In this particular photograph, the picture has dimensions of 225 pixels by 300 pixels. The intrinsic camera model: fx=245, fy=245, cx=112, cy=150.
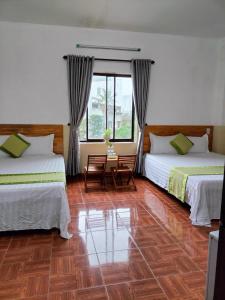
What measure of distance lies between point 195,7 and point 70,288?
3.82m

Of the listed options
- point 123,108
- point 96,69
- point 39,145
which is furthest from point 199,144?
point 39,145

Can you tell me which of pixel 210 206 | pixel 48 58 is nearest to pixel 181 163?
pixel 210 206

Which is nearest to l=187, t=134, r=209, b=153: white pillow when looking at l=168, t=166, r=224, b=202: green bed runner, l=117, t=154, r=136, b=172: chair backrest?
l=117, t=154, r=136, b=172: chair backrest

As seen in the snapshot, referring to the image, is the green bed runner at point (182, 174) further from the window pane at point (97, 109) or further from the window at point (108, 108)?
the window pane at point (97, 109)

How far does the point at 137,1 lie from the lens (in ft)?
11.0

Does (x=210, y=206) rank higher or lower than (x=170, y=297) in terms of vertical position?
higher

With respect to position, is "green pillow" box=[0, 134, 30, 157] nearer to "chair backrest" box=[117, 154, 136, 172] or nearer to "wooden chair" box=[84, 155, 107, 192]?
"wooden chair" box=[84, 155, 107, 192]

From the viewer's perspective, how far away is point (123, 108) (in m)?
5.09

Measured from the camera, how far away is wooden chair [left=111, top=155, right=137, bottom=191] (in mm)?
4344

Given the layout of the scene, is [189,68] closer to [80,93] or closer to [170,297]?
[80,93]

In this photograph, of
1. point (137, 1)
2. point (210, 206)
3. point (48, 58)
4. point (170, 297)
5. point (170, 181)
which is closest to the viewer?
point (170, 297)

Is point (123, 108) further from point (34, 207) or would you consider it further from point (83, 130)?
point (34, 207)

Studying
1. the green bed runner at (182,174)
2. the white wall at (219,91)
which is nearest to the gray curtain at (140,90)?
the green bed runner at (182,174)

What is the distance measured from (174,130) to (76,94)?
2.15 m
